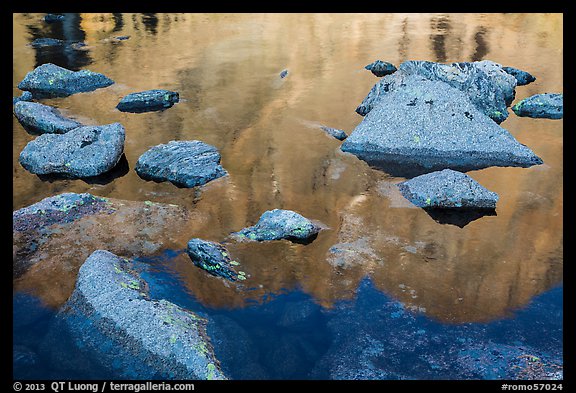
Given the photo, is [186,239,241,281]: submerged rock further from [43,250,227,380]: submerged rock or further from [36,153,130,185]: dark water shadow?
[36,153,130,185]: dark water shadow

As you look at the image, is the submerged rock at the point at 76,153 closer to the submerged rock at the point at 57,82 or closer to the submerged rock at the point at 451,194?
the submerged rock at the point at 57,82

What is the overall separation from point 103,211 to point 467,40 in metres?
15.5

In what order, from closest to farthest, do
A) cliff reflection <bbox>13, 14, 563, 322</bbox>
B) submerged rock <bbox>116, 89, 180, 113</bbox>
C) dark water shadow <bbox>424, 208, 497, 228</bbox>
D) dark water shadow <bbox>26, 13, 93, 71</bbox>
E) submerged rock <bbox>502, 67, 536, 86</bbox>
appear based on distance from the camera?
cliff reflection <bbox>13, 14, 563, 322</bbox> → dark water shadow <bbox>424, 208, 497, 228</bbox> → submerged rock <bbox>116, 89, 180, 113</bbox> → submerged rock <bbox>502, 67, 536, 86</bbox> → dark water shadow <bbox>26, 13, 93, 71</bbox>

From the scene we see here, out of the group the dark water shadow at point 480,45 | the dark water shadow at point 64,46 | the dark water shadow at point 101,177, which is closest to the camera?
the dark water shadow at point 101,177

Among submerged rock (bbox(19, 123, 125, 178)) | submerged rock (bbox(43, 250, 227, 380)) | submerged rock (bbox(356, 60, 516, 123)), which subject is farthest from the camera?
submerged rock (bbox(356, 60, 516, 123))

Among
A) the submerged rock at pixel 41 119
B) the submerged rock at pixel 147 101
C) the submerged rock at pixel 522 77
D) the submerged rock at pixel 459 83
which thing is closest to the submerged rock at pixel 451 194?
the submerged rock at pixel 459 83

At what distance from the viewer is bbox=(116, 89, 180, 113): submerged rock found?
12000 mm

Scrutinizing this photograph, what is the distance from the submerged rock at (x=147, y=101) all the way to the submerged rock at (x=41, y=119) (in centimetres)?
133

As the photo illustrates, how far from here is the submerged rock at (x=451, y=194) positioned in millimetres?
7688

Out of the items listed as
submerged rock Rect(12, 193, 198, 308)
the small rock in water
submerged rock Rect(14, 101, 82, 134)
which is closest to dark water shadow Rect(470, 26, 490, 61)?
submerged rock Rect(14, 101, 82, 134)

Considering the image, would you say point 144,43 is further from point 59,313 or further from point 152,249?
point 59,313

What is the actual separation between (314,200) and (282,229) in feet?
4.01

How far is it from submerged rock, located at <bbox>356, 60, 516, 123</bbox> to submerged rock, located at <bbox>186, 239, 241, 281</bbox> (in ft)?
19.8

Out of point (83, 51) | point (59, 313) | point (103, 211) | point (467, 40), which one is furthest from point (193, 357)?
point (467, 40)
